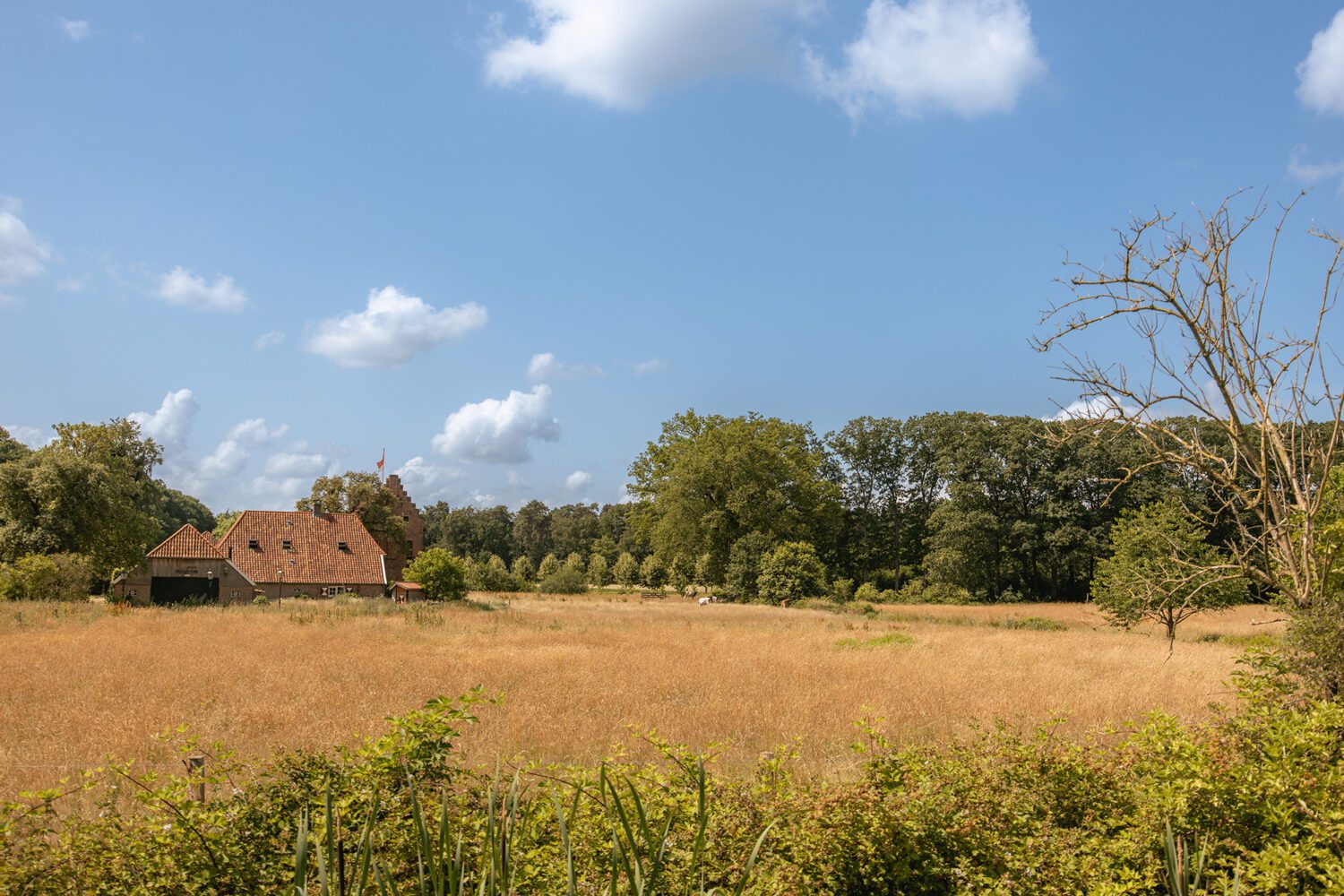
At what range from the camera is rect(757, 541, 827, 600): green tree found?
1759 inches

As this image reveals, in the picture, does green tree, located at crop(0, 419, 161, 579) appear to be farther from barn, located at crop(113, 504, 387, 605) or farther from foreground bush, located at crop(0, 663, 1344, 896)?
foreground bush, located at crop(0, 663, 1344, 896)

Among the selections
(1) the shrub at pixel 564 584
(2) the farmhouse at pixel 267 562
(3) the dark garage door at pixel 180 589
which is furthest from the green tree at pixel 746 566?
(3) the dark garage door at pixel 180 589

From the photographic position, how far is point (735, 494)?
171ft

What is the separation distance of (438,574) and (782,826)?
37361 millimetres

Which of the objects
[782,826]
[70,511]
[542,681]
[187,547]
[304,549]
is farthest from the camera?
[304,549]

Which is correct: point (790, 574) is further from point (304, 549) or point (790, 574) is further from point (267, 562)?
point (267, 562)

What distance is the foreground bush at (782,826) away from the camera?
3383 millimetres

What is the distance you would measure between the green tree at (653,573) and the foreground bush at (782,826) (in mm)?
58471

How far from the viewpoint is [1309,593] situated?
5441mm

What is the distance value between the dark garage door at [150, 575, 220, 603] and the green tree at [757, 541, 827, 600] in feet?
94.8

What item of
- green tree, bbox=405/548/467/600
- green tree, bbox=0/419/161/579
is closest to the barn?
green tree, bbox=0/419/161/579

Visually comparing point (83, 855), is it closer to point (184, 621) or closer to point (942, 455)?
point (184, 621)

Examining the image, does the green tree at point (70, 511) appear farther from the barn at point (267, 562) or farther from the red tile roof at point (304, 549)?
the red tile roof at point (304, 549)

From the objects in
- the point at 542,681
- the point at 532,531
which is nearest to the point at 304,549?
the point at 542,681
